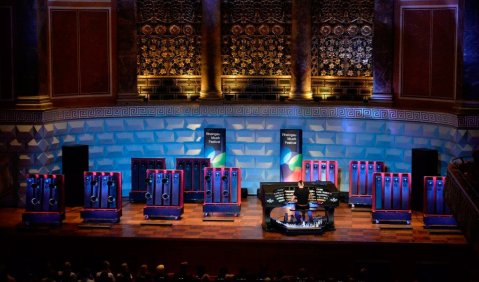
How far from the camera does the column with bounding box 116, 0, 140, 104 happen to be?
25578mm

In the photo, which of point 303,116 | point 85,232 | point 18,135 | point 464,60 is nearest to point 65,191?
point 18,135

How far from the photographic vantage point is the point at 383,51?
81.7ft

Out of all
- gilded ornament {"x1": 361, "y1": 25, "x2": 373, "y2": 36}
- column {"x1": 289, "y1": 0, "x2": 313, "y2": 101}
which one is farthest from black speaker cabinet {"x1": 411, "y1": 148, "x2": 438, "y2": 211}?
gilded ornament {"x1": 361, "y1": 25, "x2": 373, "y2": 36}

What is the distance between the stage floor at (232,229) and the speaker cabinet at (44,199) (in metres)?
0.33

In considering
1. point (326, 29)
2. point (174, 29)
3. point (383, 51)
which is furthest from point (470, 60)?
point (174, 29)

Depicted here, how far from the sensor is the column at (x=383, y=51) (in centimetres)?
2475

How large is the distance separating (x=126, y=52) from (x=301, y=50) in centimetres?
490

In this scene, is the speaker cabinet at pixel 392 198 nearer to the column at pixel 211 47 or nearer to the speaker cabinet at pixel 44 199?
the column at pixel 211 47

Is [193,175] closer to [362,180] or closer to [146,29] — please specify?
[362,180]

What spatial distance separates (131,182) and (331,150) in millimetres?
5478

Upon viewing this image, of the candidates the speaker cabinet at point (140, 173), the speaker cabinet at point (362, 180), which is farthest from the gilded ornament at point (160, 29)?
the speaker cabinet at point (362, 180)

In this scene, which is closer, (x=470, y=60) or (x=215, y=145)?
(x=470, y=60)

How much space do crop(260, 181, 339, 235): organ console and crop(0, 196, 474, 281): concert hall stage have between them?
20cm

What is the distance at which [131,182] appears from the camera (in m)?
24.6
